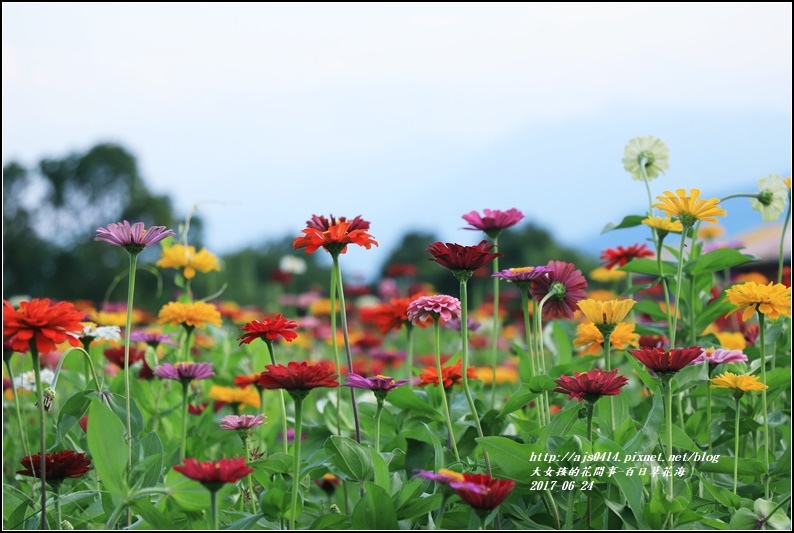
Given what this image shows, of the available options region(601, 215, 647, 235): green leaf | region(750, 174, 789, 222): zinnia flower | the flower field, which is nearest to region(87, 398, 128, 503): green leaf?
the flower field

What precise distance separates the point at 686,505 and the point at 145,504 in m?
0.78

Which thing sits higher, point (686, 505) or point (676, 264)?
point (676, 264)

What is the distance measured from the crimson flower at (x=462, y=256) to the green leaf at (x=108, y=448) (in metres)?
0.51

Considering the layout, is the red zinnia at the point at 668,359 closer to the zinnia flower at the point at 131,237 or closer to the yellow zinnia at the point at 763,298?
the yellow zinnia at the point at 763,298

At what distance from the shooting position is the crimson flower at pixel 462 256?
117 centimetres

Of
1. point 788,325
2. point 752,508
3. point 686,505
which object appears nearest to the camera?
point 686,505

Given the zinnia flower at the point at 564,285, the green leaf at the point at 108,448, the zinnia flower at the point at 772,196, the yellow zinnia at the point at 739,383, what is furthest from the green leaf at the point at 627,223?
the green leaf at the point at 108,448

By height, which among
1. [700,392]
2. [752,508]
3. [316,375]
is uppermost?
[316,375]

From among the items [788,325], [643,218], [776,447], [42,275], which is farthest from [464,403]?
[42,275]

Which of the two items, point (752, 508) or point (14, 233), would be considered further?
point (14, 233)

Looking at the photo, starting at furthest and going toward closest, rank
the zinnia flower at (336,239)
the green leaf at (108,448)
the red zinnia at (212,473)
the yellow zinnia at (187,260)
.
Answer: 1. the yellow zinnia at (187,260)
2. the zinnia flower at (336,239)
3. the green leaf at (108,448)
4. the red zinnia at (212,473)

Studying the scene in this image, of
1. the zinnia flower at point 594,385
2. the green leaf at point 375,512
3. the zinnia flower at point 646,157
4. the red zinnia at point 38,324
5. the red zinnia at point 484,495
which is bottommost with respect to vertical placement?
the green leaf at point 375,512

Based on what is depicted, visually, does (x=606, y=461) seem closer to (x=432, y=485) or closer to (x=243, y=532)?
(x=432, y=485)

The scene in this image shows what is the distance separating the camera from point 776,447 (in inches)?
68.8
